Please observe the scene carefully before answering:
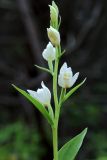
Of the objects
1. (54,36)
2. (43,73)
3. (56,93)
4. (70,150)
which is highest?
(43,73)

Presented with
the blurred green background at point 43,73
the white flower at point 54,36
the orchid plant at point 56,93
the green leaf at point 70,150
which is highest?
the blurred green background at point 43,73

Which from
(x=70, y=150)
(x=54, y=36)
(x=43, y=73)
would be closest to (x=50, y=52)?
(x=54, y=36)

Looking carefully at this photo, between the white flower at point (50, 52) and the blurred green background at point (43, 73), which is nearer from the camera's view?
the white flower at point (50, 52)

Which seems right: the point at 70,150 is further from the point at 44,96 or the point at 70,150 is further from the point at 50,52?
the point at 50,52

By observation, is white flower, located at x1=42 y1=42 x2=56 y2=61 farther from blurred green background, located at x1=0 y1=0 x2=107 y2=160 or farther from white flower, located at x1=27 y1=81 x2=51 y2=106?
blurred green background, located at x1=0 y1=0 x2=107 y2=160

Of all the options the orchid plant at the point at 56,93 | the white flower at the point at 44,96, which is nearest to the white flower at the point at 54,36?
the orchid plant at the point at 56,93

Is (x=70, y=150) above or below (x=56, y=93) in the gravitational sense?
below

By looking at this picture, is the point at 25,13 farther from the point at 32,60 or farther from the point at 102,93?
the point at 102,93

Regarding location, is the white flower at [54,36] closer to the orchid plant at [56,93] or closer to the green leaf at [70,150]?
the orchid plant at [56,93]
